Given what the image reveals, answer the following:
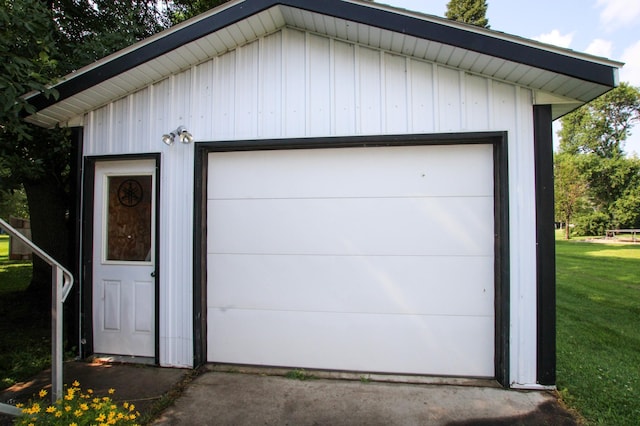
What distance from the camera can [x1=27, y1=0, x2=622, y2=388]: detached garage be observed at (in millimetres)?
3096

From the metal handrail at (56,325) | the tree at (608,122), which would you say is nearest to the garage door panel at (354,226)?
the metal handrail at (56,325)

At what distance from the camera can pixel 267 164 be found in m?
3.55

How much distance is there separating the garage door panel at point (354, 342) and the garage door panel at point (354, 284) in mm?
98

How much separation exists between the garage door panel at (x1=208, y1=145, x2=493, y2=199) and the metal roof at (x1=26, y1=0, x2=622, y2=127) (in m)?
0.79

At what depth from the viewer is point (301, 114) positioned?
11.1 ft

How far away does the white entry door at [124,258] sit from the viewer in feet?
11.9

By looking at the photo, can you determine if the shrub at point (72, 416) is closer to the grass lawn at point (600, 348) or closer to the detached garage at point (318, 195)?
the detached garage at point (318, 195)

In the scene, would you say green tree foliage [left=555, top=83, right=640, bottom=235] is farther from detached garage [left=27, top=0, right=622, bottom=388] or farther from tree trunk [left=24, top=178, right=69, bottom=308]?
tree trunk [left=24, top=178, right=69, bottom=308]

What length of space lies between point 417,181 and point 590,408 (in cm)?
237

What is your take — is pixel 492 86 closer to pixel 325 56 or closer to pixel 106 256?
pixel 325 56

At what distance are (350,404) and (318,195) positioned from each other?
1.96 metres

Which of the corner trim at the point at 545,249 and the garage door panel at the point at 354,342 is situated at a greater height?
the corner trim at the point at 545,249

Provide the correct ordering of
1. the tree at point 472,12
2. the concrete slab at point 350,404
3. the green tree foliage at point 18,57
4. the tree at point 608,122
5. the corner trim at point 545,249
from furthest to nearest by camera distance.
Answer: the tree at point 608,122
the tree at point 472,12
the corner trim at point 545,249
the green tree foliage at point 18,57
the concrete slab at point 350,404

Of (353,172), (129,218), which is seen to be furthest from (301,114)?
(129,218)
